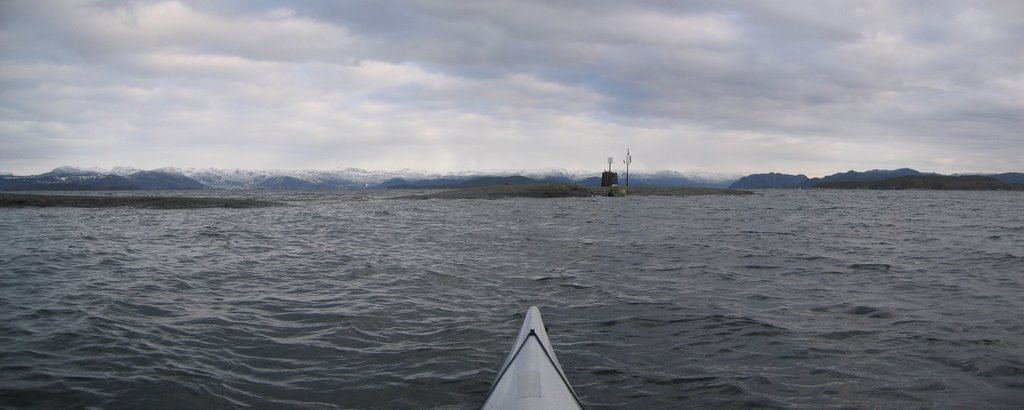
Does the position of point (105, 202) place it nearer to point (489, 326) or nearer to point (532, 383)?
point (489, 326)

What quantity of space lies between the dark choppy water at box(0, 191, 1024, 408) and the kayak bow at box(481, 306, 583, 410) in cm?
99

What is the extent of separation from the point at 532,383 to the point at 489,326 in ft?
15.1

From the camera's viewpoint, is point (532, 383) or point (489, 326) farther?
point (489, 326)

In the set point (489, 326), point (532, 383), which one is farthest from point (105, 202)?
point (532, 383)

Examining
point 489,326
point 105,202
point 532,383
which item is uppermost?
point 105,202

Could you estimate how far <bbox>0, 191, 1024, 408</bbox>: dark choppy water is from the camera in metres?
6.71

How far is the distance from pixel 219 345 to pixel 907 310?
1323 centimetres

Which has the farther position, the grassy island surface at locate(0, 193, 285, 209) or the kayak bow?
the grassy island surface at locate(0, 193, 285, 209)

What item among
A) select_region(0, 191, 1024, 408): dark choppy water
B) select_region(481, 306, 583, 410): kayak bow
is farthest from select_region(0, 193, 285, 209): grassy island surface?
select_region(481, 306, 583, 410): kayak bow

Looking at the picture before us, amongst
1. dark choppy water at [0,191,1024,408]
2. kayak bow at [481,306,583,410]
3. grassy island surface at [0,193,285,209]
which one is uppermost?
Answer: grassy island surface at [0,193,285,209]

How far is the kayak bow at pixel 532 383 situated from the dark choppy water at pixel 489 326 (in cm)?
99

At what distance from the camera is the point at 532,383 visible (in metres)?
5.22

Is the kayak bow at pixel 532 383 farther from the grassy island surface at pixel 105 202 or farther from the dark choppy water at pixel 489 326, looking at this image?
the grassy island surface at pixel 105 202

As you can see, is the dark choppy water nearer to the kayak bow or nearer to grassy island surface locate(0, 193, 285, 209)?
the kayak bow
